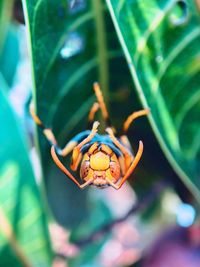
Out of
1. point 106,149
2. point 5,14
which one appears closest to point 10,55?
point 5,14

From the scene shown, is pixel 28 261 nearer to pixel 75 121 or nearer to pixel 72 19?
pixel 75 121

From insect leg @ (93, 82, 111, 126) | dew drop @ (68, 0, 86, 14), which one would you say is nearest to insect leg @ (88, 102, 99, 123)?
insect leg @ (93, 82, 111, 126)

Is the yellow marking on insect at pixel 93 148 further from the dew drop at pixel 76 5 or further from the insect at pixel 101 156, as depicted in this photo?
the dew drop at pixel 76 5

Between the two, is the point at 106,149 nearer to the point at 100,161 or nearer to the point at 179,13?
the point at 100,161

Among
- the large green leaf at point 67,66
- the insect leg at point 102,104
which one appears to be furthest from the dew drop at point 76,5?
the insect leg at point 102,104

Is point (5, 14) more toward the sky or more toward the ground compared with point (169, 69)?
more toward the sky

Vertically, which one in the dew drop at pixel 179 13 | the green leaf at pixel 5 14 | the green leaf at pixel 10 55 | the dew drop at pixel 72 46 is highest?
the green leaf at pixel 5 14

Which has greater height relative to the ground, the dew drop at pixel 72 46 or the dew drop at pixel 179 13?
the dew drop at pixel 72 46
